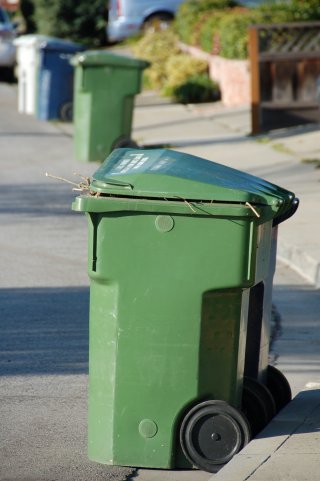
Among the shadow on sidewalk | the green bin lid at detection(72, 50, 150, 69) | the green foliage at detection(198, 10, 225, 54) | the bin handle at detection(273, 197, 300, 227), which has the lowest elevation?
the shadow on sidewalk

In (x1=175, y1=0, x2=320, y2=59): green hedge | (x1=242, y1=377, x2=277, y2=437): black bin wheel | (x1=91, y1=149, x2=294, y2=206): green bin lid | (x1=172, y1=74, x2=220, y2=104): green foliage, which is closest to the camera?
(x1=91, y1=149, x2=294, y2=206): green bin lid

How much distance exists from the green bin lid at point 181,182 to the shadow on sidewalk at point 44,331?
184cm

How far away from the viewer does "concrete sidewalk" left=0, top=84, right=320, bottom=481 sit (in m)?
4.80

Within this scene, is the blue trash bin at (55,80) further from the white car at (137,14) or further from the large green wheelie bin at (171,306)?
the large green wheelie bin at (171,306)

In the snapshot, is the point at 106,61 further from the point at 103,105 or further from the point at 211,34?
the point at 211,34

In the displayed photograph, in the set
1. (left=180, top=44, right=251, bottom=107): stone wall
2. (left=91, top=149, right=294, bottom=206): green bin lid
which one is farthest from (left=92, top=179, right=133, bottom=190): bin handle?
(left=180, top=44, right=251, bottom=107): stone wall

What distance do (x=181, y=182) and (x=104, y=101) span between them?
10.2 meters

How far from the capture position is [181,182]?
182 inches

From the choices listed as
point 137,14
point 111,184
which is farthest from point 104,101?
point 137,14

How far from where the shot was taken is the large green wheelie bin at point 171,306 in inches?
182

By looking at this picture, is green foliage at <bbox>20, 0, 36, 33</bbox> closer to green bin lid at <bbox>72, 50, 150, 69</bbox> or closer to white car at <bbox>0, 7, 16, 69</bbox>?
white car at <bbox>0, 7, 16, 69</bbox>

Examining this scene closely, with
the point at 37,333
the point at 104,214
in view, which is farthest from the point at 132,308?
the point at 37,333

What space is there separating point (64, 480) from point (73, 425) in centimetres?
72

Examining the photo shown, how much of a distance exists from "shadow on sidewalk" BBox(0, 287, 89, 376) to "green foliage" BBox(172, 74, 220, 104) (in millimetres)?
13063
